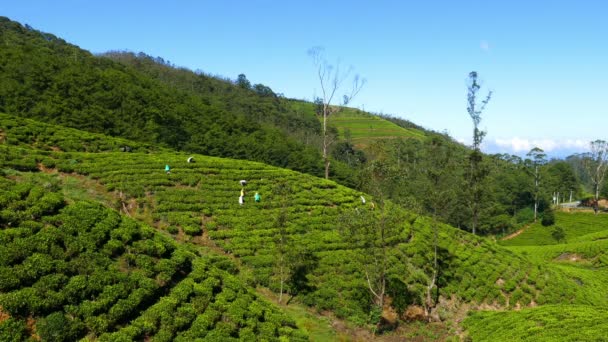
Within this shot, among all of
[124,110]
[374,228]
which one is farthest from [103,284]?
[124,110]

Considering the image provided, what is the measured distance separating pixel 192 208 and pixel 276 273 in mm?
8602

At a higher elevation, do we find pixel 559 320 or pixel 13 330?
pixel 13 330

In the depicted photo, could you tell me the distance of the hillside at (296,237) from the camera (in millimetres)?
24016

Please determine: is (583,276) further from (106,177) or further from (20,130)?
(20,130)

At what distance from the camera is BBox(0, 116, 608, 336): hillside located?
78.8ft

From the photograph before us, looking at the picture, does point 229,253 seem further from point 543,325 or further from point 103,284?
point 543,325

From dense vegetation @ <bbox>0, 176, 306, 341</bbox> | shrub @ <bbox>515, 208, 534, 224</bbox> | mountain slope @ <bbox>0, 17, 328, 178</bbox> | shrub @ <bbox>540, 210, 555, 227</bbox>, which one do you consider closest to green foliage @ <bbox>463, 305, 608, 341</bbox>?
dense vegetation @ <bbox>0, 176, 306, 341</bbox>

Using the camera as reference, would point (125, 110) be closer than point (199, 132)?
Yes

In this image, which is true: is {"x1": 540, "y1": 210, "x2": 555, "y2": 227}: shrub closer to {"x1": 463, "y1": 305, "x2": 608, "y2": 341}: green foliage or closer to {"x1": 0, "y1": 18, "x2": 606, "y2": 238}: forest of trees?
{"x1": 0, "y1": 18, "x2": 606, "y2": 238}: forest of trees

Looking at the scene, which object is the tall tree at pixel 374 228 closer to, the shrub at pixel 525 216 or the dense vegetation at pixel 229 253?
the dense vegetation at pixel 229 253

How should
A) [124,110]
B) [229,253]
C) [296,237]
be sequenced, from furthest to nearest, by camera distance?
1. [124,110]
2. [296,237]
3. [229,253]

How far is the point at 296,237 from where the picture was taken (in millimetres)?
28094

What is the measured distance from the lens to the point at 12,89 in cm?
6388

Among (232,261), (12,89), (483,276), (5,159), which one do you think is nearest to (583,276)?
(483,276)
